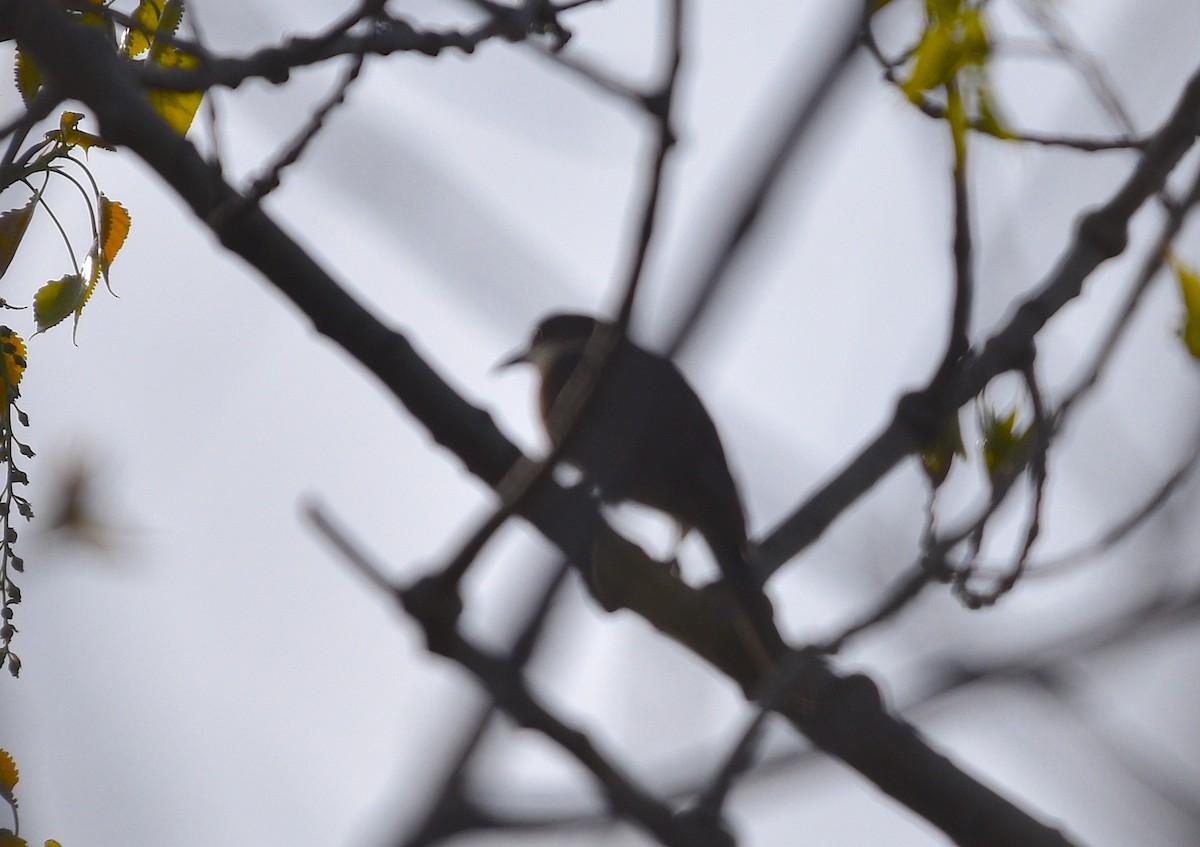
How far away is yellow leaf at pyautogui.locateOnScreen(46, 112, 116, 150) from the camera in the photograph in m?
2.31

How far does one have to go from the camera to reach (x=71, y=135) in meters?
2.32

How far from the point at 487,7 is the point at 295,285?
0.87 meters

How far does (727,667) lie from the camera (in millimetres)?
3367

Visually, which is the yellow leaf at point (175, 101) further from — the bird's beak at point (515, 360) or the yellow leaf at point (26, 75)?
the bird's beak at point (515, 360)

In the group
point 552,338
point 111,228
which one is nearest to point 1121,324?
point 111,228

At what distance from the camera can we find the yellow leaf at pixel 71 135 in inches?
90.8

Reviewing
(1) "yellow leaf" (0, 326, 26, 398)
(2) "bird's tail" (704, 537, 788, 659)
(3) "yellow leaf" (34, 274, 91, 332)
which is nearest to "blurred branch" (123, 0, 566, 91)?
(3) "yellow leaf" (34, 274, 91, 332)

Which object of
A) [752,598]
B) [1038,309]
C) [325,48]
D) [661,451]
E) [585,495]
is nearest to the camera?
[325,48]

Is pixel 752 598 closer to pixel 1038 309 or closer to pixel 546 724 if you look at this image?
pixel 1038 309

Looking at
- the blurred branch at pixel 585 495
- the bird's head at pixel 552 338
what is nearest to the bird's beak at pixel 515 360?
the bird's head at pixel 552 338

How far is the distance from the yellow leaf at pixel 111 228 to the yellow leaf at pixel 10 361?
0.72 ft

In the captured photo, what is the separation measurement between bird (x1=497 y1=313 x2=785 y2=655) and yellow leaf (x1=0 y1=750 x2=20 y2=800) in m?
0.97

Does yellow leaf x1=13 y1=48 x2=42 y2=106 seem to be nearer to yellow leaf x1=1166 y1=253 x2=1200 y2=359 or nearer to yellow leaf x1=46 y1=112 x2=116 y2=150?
yellow leaf x1=46 y1=112 x2=116 y2=150

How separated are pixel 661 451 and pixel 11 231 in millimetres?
3294
